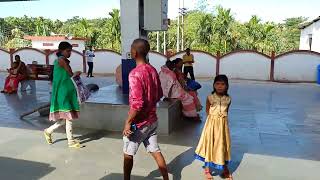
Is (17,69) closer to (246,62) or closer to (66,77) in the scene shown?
(66,77)

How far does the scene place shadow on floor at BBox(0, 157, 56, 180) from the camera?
4531 mm

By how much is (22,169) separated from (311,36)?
22235 millimetres

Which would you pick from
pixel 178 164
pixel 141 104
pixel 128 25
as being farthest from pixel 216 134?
pixel 128 25

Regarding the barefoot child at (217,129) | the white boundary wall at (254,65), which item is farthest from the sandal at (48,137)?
the white boundary wall at (254,65)

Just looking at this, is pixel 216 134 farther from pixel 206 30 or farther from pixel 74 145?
pixel 206 30

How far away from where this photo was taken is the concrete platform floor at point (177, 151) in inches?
183

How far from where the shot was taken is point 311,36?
2358 centimetres

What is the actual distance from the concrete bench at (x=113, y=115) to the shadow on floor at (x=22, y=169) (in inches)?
73.8

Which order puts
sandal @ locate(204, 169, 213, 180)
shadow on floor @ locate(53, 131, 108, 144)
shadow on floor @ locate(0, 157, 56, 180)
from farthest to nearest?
shadow on floor @ locate(53, 131, 108, 144), shadow on floor @ locate(0, 157, 56, 180), sandal @ locate(204, 169, 213, 180)

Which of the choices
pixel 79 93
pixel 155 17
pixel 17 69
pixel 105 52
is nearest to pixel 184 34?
pixel 105 52

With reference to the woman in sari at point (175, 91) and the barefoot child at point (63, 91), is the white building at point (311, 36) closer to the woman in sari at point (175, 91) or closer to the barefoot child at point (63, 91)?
the woman in sari at point (175, 91)

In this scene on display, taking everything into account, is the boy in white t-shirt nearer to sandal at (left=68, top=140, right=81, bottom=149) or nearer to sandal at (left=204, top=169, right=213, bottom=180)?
sandal at (left=68, top=140, right=81, bottom=149)

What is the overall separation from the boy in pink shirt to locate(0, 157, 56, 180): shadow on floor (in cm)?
125

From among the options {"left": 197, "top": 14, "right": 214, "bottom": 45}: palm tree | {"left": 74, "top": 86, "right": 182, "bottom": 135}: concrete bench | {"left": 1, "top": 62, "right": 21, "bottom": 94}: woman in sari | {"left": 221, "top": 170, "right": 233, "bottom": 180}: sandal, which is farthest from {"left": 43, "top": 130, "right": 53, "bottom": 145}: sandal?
{"left": 197, "top": 14, "right": 214, "bottom": 45}: palm tree
